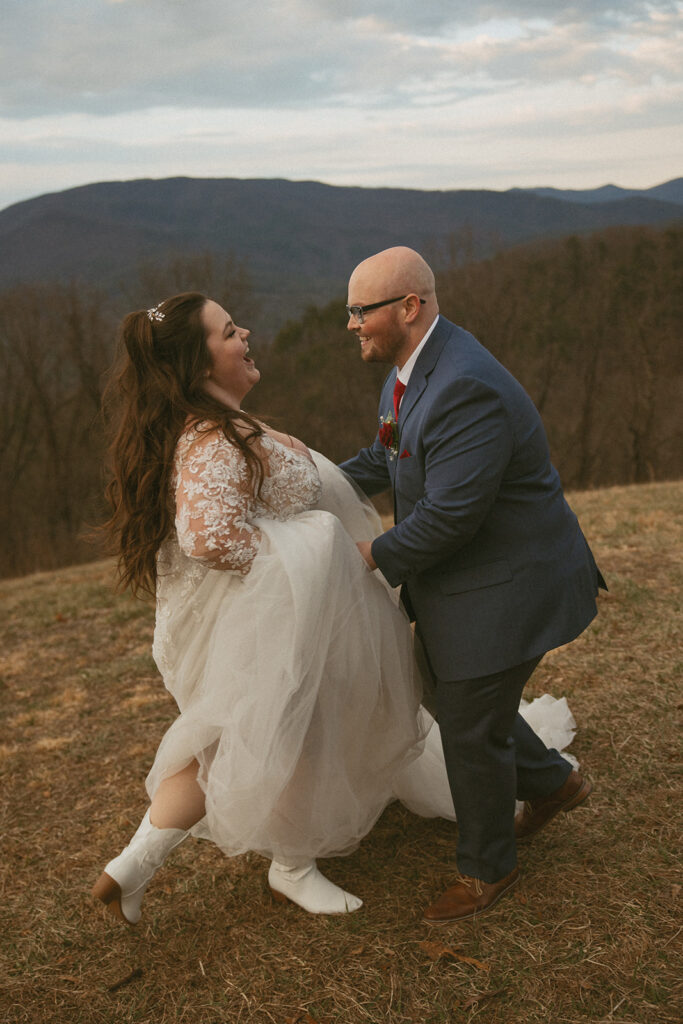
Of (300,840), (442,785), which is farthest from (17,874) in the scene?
(442,785)

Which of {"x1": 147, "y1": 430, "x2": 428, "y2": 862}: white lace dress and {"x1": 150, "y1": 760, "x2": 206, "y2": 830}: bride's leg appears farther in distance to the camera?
{"x1": 150, "y1": 760, "x2": 206, "y2": 830}: bride's leg

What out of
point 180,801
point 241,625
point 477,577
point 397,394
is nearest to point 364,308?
point 397,394

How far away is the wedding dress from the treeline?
92.0ft

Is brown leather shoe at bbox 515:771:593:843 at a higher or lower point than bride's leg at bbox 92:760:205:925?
lower

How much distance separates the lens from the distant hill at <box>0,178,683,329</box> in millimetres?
110125

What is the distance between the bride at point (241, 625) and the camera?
3.04 meters

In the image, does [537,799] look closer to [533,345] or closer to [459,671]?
[459,671]

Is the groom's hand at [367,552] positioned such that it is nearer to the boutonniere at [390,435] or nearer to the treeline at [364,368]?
the boutonniere at [390,435]

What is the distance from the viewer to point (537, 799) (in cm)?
378

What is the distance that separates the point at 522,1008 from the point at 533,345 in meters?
37.8

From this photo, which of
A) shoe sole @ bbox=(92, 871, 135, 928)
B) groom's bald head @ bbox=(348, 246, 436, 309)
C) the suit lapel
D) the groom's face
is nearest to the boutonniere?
the suit lapel

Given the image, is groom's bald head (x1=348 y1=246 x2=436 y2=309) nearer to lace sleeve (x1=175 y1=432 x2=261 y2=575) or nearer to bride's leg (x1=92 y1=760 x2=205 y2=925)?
lace sleeve (x1=175 y1=432 x2=261 y2=575)

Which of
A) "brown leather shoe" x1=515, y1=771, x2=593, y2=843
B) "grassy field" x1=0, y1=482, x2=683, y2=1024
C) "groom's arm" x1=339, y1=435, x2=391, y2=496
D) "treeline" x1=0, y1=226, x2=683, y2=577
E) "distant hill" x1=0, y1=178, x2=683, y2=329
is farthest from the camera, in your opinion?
"distant hill" x1=0, y1=178, x2=683, y2=329

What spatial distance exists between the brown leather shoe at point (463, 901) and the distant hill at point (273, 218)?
217 ft
